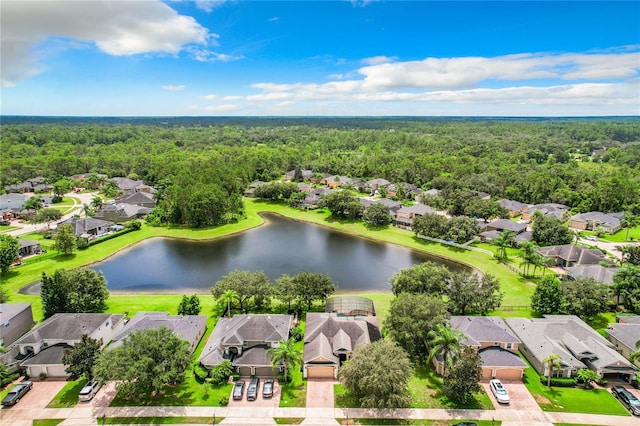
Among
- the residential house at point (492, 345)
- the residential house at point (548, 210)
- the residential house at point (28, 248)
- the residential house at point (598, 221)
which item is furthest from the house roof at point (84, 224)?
the residential house at point (598, 221)

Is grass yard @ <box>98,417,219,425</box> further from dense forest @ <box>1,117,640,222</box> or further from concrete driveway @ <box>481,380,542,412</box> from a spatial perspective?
dense forest @ <box>1,117,640,222</box>

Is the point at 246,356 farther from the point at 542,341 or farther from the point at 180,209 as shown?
the point at 180,209

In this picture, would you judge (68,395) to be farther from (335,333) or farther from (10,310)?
(335,333)

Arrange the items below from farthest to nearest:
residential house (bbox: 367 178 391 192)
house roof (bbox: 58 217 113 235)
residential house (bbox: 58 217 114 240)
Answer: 1. residential house (bbox: 367 178 391 192)
2. house roof (bbox: 58 217 113 235)
3. residential house (bbox: 58 217 114 240)

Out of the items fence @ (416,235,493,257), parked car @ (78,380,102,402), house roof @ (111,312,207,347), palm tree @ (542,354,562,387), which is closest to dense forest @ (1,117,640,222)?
fence @ (416,235,493,257)

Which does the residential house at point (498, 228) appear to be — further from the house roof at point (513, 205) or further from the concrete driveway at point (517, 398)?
the concrete driveway at point (517, 398)

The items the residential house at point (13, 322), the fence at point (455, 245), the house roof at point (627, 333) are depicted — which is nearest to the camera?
the house roof at point (627, 333)

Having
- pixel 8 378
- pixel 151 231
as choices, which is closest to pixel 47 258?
pixel 151 231
